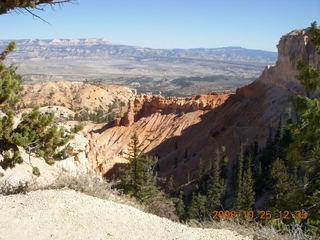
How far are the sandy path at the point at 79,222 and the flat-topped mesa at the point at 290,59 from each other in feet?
129

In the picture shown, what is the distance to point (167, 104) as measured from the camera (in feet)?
203

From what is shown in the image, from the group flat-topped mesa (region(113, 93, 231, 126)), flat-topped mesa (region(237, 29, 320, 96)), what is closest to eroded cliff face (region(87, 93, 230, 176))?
flat-topped mesa (region(113, 93, 231, 126))

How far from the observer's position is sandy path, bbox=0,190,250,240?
713cm

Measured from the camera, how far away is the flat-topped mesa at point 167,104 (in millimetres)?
56531

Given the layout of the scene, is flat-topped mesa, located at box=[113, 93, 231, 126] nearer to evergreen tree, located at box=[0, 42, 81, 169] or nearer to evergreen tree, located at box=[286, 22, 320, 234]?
evergreen tree, located at box=[0, 42, 81, 169]

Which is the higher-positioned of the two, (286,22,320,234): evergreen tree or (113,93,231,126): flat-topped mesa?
(286,22,320,234): evergreen tree

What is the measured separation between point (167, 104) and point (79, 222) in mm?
54666

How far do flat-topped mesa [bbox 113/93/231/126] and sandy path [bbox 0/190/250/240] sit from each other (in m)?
48.2

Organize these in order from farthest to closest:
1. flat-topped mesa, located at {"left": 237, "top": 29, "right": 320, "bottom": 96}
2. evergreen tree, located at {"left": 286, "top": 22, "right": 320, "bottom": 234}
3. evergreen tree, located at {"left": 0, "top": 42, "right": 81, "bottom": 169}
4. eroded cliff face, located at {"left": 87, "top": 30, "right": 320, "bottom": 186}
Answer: eroded cliff face, located at {"left": 87, "top": 30, "right": 320, "bottom": 186} → flat-topped mesa, located at {"left": 237, "top": 29, "right": 320, "bottom": 96} → evergreen tree, located at {"left": 0, "top": 42, "right": 81, "bottom": 169} → evergreen tree, located at {"left": 286, "top": 22, "right": 320, "bottom": 234}

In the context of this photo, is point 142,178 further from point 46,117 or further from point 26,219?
point 26,219

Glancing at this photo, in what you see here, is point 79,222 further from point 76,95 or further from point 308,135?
point 76,95

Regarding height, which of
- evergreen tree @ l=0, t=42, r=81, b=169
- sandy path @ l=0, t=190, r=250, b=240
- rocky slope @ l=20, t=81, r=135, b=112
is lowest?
rocky slope @ l=20, t=81, r=135, b=112

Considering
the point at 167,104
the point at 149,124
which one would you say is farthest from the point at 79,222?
the point at 167,104

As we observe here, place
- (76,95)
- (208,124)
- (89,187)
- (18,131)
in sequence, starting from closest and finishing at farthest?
(89,187) → (18,131) → (208,124) → (76,95)
